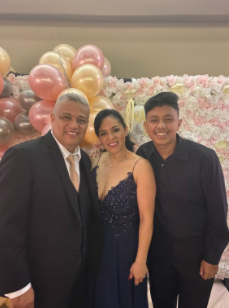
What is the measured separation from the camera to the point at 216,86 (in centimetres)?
229

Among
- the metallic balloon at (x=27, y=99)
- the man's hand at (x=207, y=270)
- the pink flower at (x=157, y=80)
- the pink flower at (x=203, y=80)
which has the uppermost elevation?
the pink flower at (x=157, y=80)

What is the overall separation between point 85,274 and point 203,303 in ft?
3.11

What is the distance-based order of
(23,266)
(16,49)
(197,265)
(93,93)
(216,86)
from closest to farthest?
(23,266)
(197,265)
(93,93)
(216,86)
(16,49)

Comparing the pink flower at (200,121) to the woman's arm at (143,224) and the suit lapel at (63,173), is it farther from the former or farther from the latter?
the suit lapel at (63,173)

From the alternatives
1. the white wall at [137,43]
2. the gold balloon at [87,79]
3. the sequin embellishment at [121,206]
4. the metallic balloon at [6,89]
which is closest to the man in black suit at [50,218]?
the sequin embellishment at [121,206]

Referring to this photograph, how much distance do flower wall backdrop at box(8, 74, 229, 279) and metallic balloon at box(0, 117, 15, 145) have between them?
470 millimetres

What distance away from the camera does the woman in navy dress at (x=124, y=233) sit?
130cm

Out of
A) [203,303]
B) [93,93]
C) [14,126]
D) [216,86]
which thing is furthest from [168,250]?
[14,126]

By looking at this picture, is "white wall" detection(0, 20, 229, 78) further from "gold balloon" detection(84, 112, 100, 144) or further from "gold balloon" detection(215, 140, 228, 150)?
"gold balloon" detection(84, 112, 100, 144)

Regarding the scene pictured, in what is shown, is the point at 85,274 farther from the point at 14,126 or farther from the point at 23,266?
the point at 14,126

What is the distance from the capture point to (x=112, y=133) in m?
1.43

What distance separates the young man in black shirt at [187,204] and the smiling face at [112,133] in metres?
0.22

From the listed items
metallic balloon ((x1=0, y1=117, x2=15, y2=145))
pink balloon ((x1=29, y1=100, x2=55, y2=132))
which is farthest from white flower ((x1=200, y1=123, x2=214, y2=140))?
metallic balloon ((x1=0, y1=117, x2=15, y2=145))

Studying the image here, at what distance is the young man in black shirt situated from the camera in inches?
53.7
